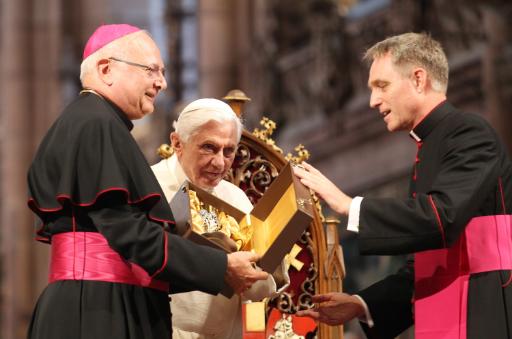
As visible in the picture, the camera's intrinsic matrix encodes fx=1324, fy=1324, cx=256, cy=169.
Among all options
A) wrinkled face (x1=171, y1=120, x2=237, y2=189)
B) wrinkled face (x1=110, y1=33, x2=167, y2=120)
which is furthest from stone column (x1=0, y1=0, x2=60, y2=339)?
wrinkled face (x1=110, y1=33, x2=167, y2=120)

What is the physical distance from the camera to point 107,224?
4.10m

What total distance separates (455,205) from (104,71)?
1266 millimetres

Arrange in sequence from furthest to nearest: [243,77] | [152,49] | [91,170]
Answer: [243,77] < [152,49] < [91,170]

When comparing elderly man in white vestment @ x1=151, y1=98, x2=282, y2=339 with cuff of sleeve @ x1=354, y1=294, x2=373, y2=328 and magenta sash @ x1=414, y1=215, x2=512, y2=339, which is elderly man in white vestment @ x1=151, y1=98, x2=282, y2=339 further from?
magenta sash @ x1=414, y1=215, x2=512, y2=339

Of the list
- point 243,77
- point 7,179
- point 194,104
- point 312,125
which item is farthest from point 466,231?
point 7,179

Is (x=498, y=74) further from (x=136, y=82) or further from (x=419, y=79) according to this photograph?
(x=136, y=82)

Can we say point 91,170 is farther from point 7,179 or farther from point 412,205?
point 7,179

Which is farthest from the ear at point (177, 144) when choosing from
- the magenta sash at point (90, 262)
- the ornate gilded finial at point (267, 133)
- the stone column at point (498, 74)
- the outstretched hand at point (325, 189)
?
the stone column at point (498, 74)

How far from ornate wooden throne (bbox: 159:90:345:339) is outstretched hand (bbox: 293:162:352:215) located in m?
0.60

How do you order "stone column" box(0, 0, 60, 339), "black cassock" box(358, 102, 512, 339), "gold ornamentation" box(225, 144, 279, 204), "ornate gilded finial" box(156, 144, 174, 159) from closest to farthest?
"black cassock" box(358, 102, 512, 339)
"ornate gilded finial" box(156, 144, 174, 159)
"gold ornamentation" box(225, 144, 279, 204)
"stone column" box(0, 0, 60, 339)

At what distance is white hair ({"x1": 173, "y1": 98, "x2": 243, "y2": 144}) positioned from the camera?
4777 mm

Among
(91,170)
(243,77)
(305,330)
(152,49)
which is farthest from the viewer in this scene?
(243,77)

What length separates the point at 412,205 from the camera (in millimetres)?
4559

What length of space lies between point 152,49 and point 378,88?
889mm
